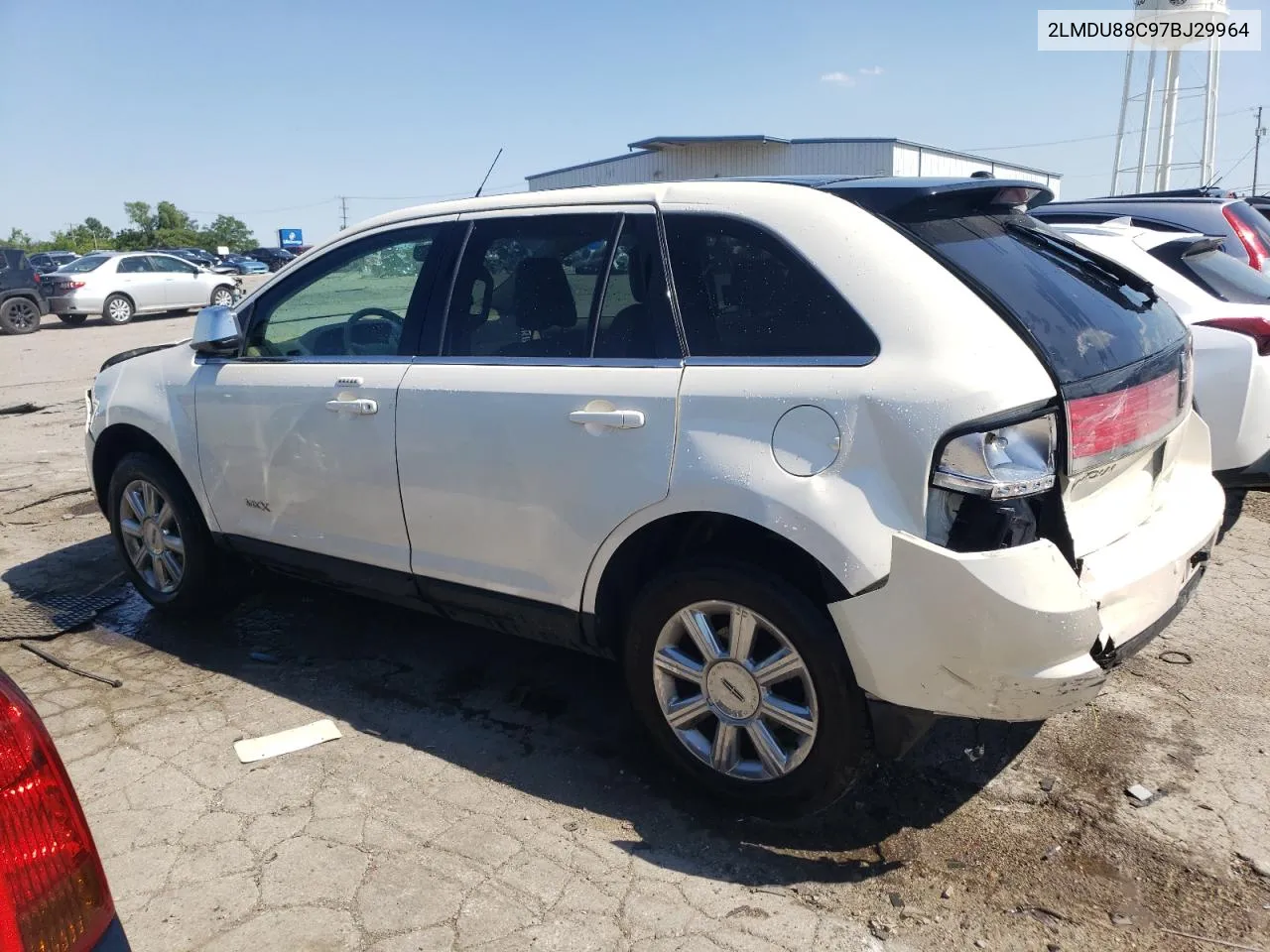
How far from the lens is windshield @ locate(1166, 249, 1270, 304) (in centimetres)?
498

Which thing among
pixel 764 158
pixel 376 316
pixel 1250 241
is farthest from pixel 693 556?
pixel 764 158

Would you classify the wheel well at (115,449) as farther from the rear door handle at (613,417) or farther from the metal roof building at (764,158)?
the metal roof building at (764,158)

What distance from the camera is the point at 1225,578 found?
4832 mm

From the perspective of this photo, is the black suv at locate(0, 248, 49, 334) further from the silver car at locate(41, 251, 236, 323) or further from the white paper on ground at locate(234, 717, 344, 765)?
the white paper on ground at locate(234, 717, 344, 765)

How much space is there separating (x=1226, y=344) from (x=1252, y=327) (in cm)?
16

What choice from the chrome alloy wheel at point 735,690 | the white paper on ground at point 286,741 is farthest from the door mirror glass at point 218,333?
the chrome alloy wheel at point 735,690

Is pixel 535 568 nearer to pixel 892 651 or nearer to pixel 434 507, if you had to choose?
pixel 434 507

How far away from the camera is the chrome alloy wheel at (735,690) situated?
2.86 metres

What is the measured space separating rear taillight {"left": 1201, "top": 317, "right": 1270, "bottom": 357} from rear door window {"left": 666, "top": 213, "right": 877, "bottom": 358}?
9.90 ft

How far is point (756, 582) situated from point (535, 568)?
87 centimetres

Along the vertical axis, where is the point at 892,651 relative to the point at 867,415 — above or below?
below

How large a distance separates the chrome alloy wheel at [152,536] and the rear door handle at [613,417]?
247 cm

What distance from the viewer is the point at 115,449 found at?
487cm

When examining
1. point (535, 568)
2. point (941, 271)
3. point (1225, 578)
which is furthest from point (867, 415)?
point (1225, 578)
